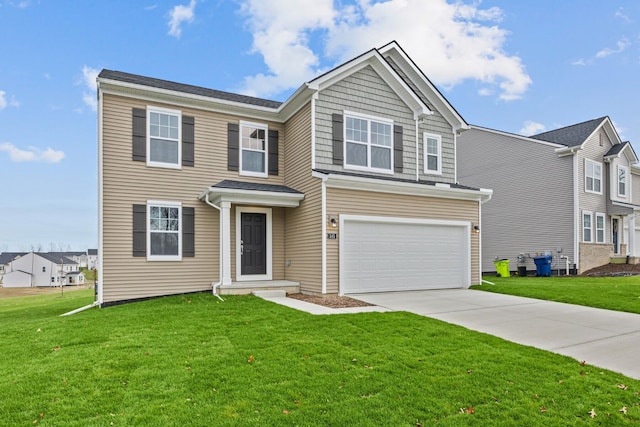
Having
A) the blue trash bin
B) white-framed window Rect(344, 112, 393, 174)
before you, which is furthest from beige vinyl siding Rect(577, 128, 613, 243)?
white-framed window Rect(344, 112, 393, 174)

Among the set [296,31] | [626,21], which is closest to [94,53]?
[296,31]

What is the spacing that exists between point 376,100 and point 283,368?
978 cm

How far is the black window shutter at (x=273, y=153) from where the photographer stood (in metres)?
12.9

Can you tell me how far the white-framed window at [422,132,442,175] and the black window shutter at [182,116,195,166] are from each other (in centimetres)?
746

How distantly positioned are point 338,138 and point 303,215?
2.47 metres

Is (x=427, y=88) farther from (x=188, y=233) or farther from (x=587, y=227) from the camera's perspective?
(x=587, y=227)

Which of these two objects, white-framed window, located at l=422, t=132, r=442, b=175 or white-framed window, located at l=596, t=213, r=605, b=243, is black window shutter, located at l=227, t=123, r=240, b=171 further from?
white-framed window, located at l=596, t=213, r=605, b=243

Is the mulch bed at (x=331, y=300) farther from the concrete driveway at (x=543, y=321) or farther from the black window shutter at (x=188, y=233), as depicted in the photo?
the black window shutter at (x=188, y=233)

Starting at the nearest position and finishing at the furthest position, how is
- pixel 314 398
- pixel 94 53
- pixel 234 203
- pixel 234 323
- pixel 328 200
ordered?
pixel 314 398 < pixel 234 323 < pixel 328 200 < pixel 234 203 < pixel 94 53

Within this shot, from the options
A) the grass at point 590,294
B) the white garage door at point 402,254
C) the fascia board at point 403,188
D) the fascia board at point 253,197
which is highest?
the fascia board at point 403,188

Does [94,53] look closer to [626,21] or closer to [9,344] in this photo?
[9,344]

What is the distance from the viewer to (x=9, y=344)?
6008 millimetres

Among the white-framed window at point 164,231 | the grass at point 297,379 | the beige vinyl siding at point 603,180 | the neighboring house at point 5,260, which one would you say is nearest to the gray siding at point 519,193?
the beige vinyl siding at point 603,180

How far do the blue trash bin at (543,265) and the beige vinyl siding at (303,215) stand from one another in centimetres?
1255
